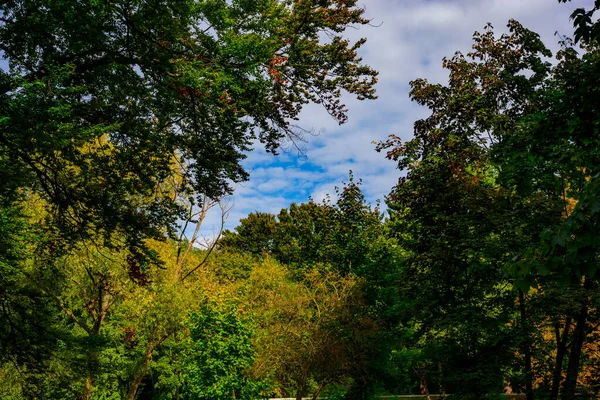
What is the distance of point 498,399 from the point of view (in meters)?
9.73

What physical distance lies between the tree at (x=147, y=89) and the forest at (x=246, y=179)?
4 centimetres

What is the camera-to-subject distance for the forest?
20.2 feet

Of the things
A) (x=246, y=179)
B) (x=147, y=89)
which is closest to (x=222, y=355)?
(x=246, y=179)

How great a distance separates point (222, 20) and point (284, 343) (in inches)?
527

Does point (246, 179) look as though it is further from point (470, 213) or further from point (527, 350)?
point (527, 350)

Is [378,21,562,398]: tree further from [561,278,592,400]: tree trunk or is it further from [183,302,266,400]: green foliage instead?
[183,302,266,400]: green foliage

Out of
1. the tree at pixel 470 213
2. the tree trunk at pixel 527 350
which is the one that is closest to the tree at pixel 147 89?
the tree at pixel 470 213

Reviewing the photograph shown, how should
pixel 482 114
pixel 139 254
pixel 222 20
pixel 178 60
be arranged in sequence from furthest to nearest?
1. pixel 482 114
2. pixel 139 254
3. pixel 222 20
4. pixel 178 60

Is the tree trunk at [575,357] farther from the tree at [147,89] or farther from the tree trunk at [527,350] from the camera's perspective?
the tree at [147,89]

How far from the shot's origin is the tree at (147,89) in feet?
18.6

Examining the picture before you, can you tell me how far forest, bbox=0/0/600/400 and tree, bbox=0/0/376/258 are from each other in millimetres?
38

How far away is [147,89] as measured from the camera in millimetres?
7496

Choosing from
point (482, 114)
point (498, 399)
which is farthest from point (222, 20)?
point (498, 399)

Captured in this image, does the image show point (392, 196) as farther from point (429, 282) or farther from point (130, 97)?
point (130, 97)
